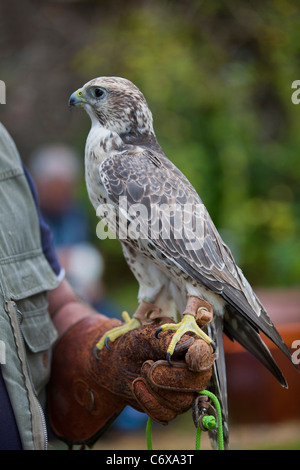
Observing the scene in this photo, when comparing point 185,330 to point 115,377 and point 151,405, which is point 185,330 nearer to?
point 151,405

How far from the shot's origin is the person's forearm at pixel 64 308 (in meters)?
2.51

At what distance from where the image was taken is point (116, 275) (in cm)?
729

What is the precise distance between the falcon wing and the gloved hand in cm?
24

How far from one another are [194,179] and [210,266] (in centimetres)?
419

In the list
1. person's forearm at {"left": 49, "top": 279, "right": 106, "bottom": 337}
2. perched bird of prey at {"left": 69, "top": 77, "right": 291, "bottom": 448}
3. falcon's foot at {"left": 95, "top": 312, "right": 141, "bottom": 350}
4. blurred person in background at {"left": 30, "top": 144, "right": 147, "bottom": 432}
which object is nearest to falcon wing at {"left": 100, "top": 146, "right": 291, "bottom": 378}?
perched bird of prey at {"left": 69, "top": 77, "right": 291, "bottom": 448}

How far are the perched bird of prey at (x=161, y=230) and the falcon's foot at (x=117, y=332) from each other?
0.12 feet

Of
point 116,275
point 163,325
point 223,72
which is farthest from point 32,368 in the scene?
point 223,72

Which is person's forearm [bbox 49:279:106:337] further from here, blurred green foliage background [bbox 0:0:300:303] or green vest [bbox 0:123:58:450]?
blurred green foliage background [bbox 0:0:300:303]

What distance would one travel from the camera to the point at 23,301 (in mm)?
2127

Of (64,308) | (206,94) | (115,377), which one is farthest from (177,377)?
(206,94)

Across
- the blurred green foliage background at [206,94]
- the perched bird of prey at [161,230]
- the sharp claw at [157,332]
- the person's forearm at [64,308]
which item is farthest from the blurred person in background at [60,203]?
the sharp claw at [157,332]

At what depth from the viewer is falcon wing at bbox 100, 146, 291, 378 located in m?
1.95

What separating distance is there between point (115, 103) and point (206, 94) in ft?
15.8

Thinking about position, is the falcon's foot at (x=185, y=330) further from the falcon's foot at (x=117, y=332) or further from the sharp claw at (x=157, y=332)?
the falcon's foot at (x=117, y=332)
